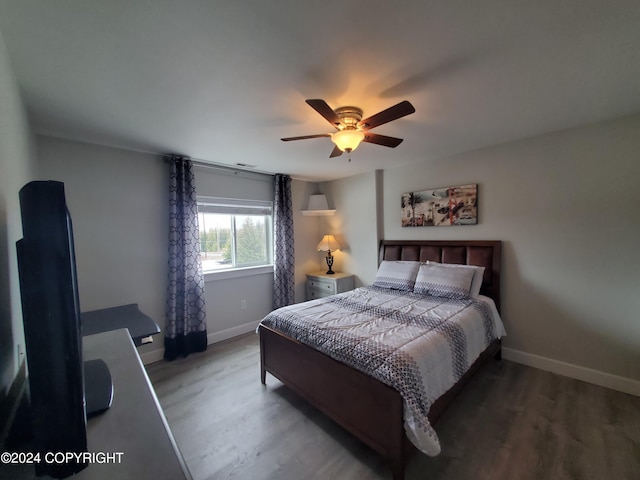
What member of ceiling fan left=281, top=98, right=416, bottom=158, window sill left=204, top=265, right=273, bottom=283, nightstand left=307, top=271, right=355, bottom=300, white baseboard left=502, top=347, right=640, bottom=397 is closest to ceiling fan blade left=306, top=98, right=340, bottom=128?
ceiling fan left=281, top=98, right=416, bottom=158

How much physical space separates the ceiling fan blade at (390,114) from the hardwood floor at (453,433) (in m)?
2.11

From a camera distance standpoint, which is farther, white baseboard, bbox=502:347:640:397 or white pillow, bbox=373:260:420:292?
white pillow, bbox=373:260:420:292

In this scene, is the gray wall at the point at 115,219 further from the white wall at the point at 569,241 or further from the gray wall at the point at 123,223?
the white wall at the point at 569,241

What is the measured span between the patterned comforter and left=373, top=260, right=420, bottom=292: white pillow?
24 centimetres

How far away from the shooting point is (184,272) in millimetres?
3021

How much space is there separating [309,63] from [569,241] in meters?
2.80

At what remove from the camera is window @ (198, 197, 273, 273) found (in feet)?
11.3

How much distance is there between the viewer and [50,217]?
0.63 m

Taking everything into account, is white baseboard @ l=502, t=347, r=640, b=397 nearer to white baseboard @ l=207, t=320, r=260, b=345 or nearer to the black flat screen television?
white baseboard @ l=207, t=320, r=260, b=345

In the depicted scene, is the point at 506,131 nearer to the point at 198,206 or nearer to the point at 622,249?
the point at 622,249

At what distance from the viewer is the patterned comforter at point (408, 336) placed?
1.46 meters

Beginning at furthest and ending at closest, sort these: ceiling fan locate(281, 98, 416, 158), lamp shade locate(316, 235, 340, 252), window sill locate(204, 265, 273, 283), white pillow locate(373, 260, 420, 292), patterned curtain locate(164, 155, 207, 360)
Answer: lamp shade locate(316, 235, 340, 252) < window sill locate(204, 265, 273, 283) < white pillow locate(373, 260, 420, 292) < patterned curtain locate(164, 155, 207, 360) < ceiling fan locate(281, 98, 416, 158)

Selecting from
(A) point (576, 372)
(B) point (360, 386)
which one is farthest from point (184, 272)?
(A) point (576, 372)

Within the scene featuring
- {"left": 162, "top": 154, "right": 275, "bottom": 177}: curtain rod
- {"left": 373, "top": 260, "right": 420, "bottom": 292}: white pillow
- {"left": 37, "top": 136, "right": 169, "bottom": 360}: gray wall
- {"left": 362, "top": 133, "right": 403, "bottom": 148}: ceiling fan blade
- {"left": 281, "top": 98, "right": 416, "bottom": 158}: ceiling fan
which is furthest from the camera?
{"left": 162, "top": 154, "right": 275, "bottom": 177}: curtain rod
